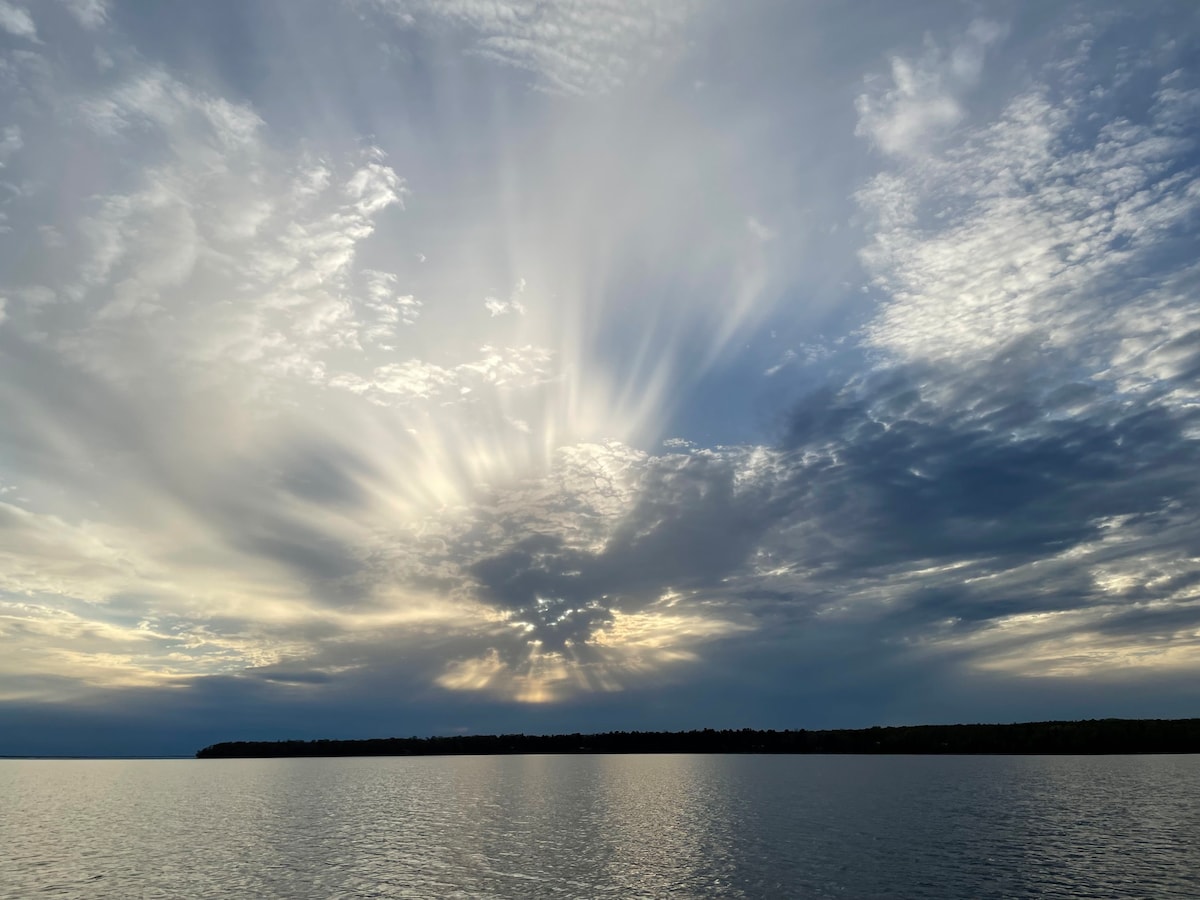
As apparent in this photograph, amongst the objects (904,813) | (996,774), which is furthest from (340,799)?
(996,774)

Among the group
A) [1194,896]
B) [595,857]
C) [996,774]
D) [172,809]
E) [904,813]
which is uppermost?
[996,774]

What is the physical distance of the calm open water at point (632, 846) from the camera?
57031 millimetres

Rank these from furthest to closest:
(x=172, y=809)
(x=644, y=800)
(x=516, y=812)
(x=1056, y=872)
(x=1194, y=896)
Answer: (x=644, y=800) < (x=172, y=809) < (x=516, y=812) < (x=1056, y=872) < (x=1194, y=896)

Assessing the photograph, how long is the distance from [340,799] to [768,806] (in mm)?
87066

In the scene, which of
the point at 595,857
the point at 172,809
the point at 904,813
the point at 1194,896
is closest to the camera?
the point at 1194,896

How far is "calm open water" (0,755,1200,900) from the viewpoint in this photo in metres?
57.0

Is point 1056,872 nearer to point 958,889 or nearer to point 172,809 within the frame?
point 958,889

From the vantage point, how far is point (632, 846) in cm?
7950

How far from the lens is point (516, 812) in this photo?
116938 mm

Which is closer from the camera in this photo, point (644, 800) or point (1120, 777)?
point (644, 800)

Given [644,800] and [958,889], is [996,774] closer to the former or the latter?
[644,800]

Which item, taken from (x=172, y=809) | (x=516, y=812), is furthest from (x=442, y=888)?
(x=172, y=809)

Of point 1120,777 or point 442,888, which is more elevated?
point 1120,777

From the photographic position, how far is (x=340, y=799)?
149 metres
